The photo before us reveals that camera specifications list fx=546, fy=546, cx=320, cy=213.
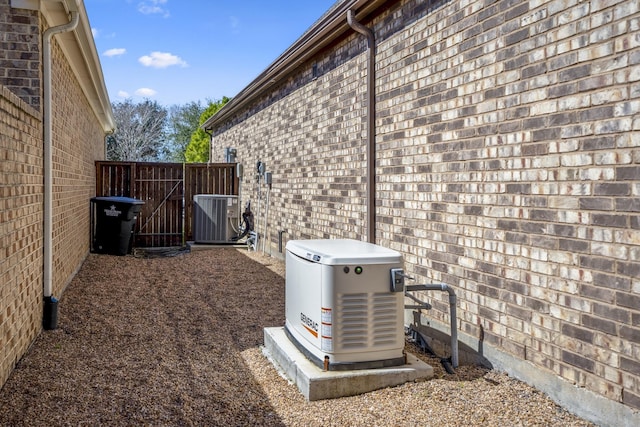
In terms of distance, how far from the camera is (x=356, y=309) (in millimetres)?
3717

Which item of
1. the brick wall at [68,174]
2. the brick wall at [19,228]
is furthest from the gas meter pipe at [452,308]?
the brick wall at [68,174]

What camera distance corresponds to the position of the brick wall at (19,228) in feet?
12.1

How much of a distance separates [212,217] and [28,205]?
6882 mm

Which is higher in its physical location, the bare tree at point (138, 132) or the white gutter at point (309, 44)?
the bare tree at point (138, 132)

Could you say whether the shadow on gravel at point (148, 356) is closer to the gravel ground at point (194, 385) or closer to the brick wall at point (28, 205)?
the gravel ground at point (194, 385)

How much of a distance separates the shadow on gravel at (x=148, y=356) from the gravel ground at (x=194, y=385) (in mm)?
10

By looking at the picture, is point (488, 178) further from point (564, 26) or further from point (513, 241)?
point (564, 26)

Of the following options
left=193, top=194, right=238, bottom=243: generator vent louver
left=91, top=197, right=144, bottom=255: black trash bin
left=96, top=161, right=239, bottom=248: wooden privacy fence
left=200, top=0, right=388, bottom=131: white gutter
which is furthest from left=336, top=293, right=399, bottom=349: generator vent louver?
left=96, top=161, right=239, bottom=248: wooden privacy fence

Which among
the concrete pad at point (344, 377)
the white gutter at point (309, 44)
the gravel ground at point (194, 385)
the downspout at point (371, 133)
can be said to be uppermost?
the white gutter at point (309, 44)

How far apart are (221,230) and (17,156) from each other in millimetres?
7361

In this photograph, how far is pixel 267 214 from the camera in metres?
10.7

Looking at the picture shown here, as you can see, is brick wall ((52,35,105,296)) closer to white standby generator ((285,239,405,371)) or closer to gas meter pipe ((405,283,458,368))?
white standby generator ((285,239,405,371))

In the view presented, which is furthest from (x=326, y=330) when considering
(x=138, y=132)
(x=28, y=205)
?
(x=138, y=132)

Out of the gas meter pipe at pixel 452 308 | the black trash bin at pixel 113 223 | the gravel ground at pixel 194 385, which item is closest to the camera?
the gravel ground at pixel 194 385
